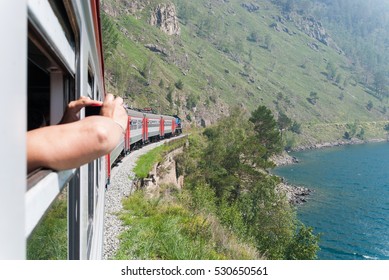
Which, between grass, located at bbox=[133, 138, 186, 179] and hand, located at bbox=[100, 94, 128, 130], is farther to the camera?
grass, located at bbox=[133, 138, 186, 179]

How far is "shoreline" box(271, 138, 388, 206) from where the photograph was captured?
148 feet

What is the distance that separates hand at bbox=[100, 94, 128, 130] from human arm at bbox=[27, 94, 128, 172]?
151 millimetres

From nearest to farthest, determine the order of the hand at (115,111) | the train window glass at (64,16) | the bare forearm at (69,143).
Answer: the bare forearm at (69,143) → the hand at (115,111) → the train window glass at (64,16)

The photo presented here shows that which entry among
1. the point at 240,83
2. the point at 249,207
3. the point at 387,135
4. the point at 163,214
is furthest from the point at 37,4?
the point at 387,135

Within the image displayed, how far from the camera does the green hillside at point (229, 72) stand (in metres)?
80.5

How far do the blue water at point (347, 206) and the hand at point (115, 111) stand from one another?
2779 cm

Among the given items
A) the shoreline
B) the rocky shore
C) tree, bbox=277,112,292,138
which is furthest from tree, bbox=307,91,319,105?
the rocky shore

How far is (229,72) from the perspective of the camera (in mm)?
127000

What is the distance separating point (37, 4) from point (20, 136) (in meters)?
0.44

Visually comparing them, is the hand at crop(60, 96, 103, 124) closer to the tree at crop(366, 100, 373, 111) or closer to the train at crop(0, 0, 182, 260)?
the train at crop(0, 0, 182, 260)

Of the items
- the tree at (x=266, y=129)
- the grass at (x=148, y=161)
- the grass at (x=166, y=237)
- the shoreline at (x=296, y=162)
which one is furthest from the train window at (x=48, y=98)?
the tree at (x=266, y=129)

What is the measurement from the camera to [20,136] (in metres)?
0.68

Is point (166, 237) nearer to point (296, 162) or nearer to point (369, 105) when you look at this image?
point (296, 162)

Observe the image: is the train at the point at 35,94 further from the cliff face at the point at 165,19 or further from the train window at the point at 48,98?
the cliff face at the point at 165,19
